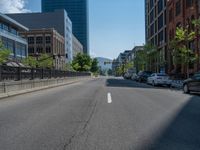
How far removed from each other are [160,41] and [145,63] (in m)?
7.77

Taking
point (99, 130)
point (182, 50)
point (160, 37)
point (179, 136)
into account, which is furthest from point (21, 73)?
point (160, 37)

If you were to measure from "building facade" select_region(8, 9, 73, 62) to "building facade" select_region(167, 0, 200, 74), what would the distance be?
267 feet

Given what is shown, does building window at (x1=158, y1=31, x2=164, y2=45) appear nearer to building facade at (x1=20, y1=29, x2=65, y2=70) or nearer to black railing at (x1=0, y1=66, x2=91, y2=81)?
black railing at (x1=0, y1=66, x2=91, y2=81)

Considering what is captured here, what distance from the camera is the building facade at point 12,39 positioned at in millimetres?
86662

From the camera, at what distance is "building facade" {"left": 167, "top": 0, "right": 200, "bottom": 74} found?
53.8 metres

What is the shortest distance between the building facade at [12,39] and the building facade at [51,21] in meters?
46.8

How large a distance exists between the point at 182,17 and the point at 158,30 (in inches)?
1003

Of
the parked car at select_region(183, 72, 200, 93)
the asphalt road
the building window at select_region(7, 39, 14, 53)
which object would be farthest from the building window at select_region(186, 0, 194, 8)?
the asphalt road

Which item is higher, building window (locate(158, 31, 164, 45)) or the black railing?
building window (locate(158, 31, 164, 45))

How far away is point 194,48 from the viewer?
53.8 meters

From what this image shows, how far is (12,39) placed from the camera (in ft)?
303

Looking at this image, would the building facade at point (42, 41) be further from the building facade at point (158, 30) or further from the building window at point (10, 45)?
the building facade at point (158, 30)

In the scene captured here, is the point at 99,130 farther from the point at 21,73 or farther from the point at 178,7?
the point at 178,7

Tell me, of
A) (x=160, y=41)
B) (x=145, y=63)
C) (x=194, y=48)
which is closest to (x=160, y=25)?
(x=160, y=41)
